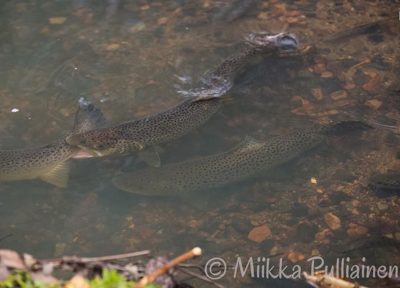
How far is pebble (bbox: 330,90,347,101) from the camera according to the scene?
638cm

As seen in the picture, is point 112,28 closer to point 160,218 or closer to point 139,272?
point 160,218

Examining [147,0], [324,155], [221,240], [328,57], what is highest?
[147,0]

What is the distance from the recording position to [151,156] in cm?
598

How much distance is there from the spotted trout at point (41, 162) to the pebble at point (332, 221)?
3.00 m

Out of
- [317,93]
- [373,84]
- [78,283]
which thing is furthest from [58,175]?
[373,84]

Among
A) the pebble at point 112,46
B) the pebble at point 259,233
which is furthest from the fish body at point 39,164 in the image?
the pebble at point 259,233

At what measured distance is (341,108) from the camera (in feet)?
20.4

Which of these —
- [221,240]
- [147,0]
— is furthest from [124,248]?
[147,0]

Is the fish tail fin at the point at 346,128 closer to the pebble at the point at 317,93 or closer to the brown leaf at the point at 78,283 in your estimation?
the pebble at the point at 317,93

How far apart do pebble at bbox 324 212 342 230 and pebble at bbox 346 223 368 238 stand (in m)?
0.12

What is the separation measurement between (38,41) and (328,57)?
464cm

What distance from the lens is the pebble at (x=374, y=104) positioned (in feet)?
20.2


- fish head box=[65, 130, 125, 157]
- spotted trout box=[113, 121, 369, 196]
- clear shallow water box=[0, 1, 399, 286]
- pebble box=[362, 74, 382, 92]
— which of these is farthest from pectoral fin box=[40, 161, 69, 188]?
pebble box=[362, 74, 382, 92]

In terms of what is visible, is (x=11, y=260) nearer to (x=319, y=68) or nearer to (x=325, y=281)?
(x=325, y=281)
